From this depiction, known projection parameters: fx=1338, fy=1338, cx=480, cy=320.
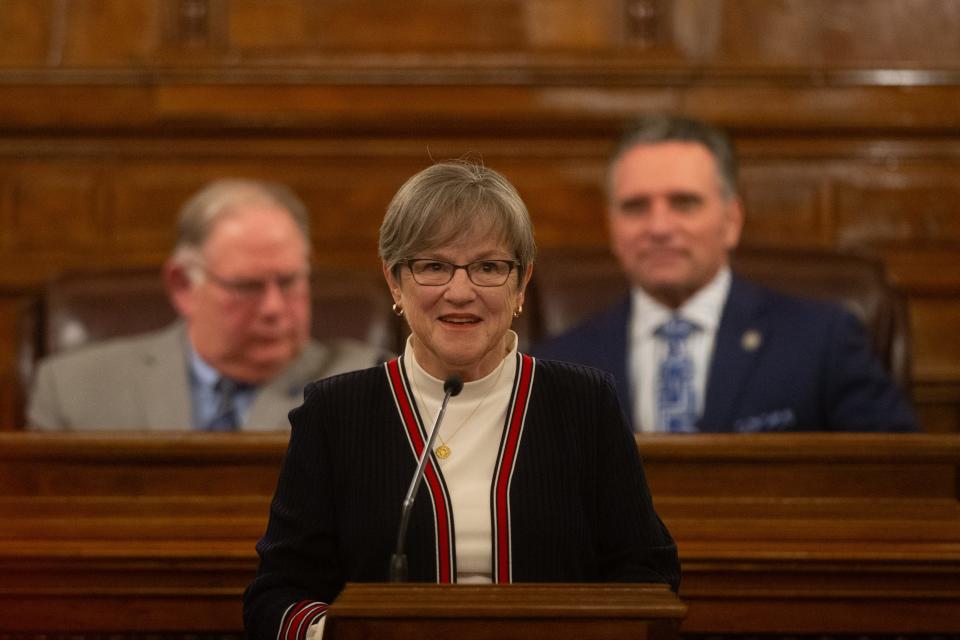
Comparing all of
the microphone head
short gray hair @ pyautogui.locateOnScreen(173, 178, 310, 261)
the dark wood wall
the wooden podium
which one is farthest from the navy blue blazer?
the wooden podium

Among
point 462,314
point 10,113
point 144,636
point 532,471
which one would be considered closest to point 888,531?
point 532,471

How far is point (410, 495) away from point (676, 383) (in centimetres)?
167

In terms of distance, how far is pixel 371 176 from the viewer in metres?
3.66

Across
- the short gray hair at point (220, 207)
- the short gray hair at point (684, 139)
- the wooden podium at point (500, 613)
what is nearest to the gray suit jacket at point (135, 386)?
the short gray hair at point (220, 207)

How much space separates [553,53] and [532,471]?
243 centimetres

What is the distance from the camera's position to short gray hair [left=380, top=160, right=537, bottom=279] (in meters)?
1.33

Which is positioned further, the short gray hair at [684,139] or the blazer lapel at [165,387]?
the short gray hair at [684,139]

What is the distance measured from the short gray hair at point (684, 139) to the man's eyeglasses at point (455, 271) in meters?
1.73

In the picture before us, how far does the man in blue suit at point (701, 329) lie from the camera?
281cm

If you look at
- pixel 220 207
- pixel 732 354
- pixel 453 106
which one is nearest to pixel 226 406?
pixel 220 207

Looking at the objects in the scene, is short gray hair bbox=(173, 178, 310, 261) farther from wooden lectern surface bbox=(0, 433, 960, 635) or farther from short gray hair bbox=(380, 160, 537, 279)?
short gray hair bbox=(380, 160, 537, 279)

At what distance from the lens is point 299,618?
1.32m

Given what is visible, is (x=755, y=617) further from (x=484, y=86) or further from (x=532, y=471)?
(x=484, y=86)

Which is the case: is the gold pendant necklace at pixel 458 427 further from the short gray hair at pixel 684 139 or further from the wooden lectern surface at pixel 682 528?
the short gray hair at pixel 684 139
